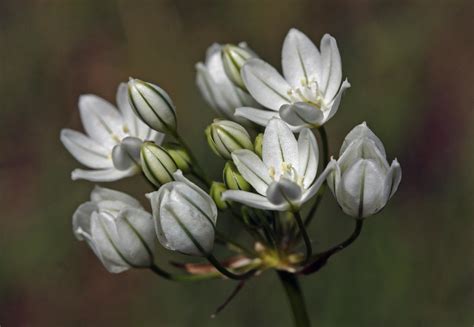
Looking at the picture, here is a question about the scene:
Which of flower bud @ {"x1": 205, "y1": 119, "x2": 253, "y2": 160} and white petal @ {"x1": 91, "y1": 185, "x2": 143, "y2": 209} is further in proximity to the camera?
white petal @ {"x1": 91, "y1": 185, "x2": 143, "y2": 209}

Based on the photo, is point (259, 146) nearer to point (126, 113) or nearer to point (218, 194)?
point (218, 194)

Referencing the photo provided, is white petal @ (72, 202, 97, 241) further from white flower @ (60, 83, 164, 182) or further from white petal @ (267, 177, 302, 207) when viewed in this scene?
white petal @ (267, 177, 302, 207)

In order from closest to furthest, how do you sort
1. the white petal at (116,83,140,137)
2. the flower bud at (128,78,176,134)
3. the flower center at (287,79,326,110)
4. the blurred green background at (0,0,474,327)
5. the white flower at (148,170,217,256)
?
the white flower at (148,170,217,256) → the flower bud at (128,78,176,134) → the flower center at (287,79,326,110) → the white petal at (116,83,140,137) → the blurred green background at (0,0,474,327)

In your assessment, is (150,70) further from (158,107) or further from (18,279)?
(158,107)

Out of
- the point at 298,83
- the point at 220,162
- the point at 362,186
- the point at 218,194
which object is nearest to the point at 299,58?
the point at 298,83

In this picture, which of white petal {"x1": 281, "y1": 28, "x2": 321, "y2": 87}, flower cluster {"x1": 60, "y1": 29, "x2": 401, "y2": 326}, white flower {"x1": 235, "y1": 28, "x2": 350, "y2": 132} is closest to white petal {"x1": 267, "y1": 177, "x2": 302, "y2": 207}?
flower cluster {"x1": 60, "y1": 29, "x2": 401, "y2": 326}

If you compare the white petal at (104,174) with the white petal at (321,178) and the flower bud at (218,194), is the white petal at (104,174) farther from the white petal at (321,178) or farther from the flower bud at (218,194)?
the white petal at (321,178)
